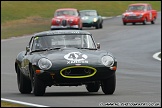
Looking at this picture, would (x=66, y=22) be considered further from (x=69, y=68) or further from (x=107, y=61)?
(x=69, y=68)

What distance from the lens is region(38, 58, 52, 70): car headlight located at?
1298 centimetres

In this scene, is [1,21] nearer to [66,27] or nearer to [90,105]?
[66,27]

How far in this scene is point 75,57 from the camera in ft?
43.0

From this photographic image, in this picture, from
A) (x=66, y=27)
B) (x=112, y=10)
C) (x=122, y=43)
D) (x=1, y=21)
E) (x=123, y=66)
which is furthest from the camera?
(x=112, y=10)

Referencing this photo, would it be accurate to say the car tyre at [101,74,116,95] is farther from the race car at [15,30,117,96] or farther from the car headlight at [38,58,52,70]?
the car headlight at [38,58,52,70]

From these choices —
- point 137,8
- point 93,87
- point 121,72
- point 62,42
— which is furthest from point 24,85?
point 137,8

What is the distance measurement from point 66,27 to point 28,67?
29.0 metres

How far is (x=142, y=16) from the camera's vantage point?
47750mm

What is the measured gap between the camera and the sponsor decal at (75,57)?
13.0 m

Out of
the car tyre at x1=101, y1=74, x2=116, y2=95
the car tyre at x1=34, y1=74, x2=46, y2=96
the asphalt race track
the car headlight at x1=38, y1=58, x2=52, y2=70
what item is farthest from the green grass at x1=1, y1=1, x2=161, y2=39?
the car headlight at x1=38, y1=58, x2=52, y2=70

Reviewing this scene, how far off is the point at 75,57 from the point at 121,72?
10615 millimetres

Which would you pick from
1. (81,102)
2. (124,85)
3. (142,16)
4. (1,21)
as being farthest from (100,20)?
(81,102)

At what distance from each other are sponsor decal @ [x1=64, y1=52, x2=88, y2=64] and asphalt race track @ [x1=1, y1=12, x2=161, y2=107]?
696 millimetres

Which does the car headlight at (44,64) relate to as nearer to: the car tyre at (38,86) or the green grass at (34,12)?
the car tyre at (38,86)
